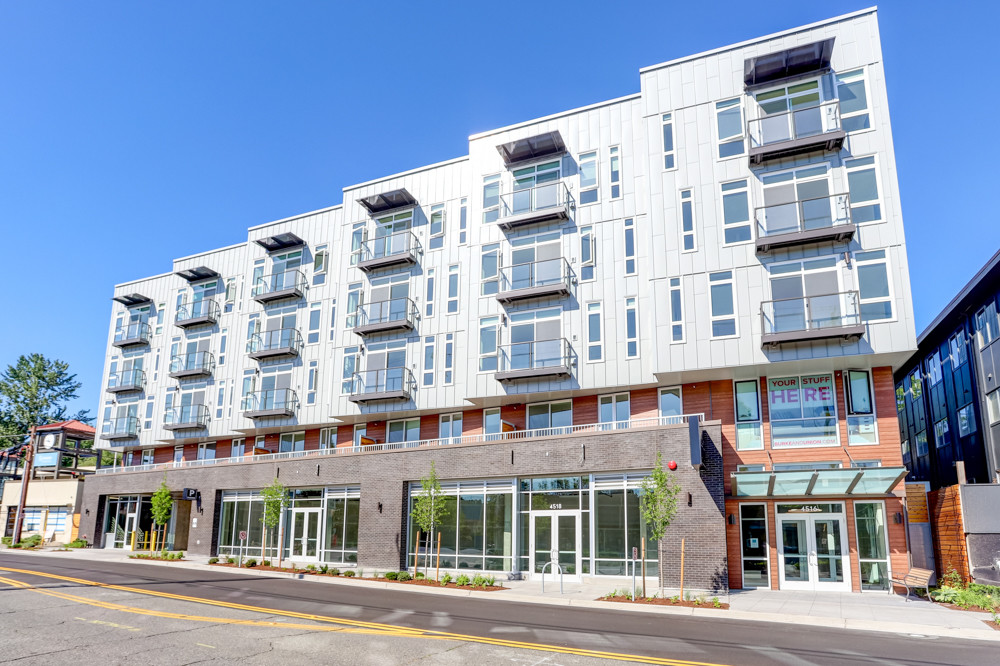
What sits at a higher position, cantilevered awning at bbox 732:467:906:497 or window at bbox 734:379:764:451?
window at bbox 734:379:764:451

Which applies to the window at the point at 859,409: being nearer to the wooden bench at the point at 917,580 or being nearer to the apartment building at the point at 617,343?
the apartment building at the point at 617,343

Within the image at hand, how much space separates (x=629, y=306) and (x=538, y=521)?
8.51 meters

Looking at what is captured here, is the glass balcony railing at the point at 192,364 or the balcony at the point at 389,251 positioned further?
the glass balcony railing at the point at 192,364

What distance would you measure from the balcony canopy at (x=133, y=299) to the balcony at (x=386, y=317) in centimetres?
1893

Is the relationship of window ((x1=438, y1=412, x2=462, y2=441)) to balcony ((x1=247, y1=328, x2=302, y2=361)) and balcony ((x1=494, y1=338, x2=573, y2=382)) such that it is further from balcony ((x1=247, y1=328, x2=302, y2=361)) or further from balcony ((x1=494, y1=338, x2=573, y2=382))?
balcony ((x1=247, y1=328, x2=302, y2=361))

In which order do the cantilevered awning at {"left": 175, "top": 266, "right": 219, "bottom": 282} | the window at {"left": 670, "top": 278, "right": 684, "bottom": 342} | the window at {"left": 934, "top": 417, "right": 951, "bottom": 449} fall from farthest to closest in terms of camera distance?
the cantilevered awning at {"left": 175, "top": 266, "right": 219, "bottom": 282} < the window at {"left": 934, "top": 417, "right": 951, "bottom": 449} < the window at {"left": 670, "top": 278, "right": 684, "bottom": 342}

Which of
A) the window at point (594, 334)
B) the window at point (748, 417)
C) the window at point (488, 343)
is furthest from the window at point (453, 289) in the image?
the window at point (748, 417)

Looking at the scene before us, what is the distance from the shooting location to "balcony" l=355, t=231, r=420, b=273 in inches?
1252

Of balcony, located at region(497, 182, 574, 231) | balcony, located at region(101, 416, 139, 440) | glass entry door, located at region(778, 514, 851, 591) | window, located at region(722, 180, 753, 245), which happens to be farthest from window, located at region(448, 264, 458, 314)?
balcony, located at region(101, 416, 139, 440)

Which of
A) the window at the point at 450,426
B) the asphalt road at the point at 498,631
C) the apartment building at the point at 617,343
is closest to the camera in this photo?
the asphalt road at the point at 498,631

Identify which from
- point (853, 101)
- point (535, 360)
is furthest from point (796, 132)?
point (535, 360)

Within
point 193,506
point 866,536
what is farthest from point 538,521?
point 193,506

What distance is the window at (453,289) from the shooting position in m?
30.3

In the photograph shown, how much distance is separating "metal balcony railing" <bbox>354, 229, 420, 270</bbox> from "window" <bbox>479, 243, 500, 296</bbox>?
3678 mm
